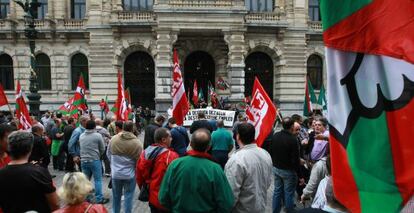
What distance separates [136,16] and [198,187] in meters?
21.6

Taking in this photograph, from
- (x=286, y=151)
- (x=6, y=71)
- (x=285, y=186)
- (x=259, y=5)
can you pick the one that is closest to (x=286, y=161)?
(x=286, y=151)

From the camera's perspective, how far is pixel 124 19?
24.2 meters

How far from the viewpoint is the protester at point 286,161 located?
261 inches

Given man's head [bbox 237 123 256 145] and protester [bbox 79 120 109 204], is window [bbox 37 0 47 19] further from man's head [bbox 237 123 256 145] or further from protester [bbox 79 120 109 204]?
man's head [bbox 237 123 256 145]

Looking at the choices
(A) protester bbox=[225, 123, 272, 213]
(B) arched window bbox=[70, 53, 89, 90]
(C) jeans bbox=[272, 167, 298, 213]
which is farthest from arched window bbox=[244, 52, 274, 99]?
(A) protester bbox=[225, 123, 272, 213]

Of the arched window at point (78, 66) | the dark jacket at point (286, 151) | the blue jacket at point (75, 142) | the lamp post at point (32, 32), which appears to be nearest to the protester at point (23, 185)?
the dark jacket at point (286, 151)

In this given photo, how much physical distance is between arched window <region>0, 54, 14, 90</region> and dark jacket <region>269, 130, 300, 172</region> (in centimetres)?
2487

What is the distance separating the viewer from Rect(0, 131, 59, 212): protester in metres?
3.66

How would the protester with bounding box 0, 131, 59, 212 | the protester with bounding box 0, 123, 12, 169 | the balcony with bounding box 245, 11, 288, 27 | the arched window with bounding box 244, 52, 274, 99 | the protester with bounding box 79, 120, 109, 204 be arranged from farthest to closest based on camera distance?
1. the arched window with bounding box 244, 52, 274, 99
2. the balcony with bounding box 245, 11, 288, 27
3. the protester with bounding box 79, 120, 109, 204
4. the protester with bounding box 0, 123, 12, 169
5. the protester with bounding box 0, 131, 59, 212

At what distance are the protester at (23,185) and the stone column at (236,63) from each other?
20.2 m

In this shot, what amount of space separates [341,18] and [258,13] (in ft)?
76.7

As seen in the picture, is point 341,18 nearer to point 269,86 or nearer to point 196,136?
point 196,136

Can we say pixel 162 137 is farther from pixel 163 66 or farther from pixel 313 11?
pixel 313 11

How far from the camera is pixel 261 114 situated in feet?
24.7
